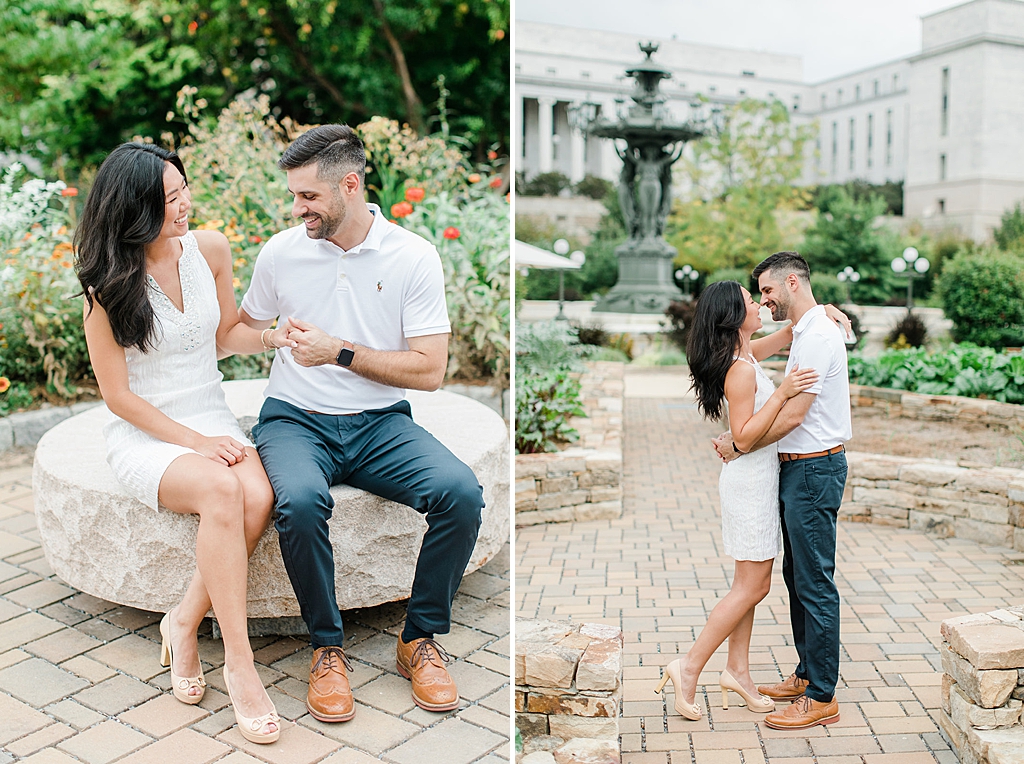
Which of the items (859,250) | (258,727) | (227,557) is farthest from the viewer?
(859,250)

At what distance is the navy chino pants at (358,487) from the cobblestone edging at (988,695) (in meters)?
1.54

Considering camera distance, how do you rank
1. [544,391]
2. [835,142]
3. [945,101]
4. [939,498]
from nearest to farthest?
1. [939,498]
2. [544,391]
3. [945,101]
4. [835,142]

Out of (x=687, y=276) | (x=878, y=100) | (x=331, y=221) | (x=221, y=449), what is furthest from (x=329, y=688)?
(x=878, y=100)

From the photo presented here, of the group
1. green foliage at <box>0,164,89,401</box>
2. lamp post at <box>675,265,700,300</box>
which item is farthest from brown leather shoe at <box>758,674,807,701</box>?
lamp post at <box>675,265,700,300</box>

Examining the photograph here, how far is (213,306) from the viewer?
3.11m

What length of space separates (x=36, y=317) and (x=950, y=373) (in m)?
7.05

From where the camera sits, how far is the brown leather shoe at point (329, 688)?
8.62ft

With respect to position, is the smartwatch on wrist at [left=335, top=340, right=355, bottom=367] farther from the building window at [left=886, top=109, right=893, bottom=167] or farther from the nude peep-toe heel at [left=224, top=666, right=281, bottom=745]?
the building window at [left=886, top=109, right=893, bottom=167]

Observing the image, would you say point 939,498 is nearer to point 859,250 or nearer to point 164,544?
point 164,544

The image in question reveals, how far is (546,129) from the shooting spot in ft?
190

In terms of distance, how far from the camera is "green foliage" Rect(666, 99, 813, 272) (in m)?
26.1

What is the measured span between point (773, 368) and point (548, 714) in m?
7.20

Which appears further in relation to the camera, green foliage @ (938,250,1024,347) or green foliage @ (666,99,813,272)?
green foliage @ (666,99,813,272)

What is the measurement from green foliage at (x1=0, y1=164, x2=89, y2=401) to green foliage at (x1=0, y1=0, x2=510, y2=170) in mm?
7080
